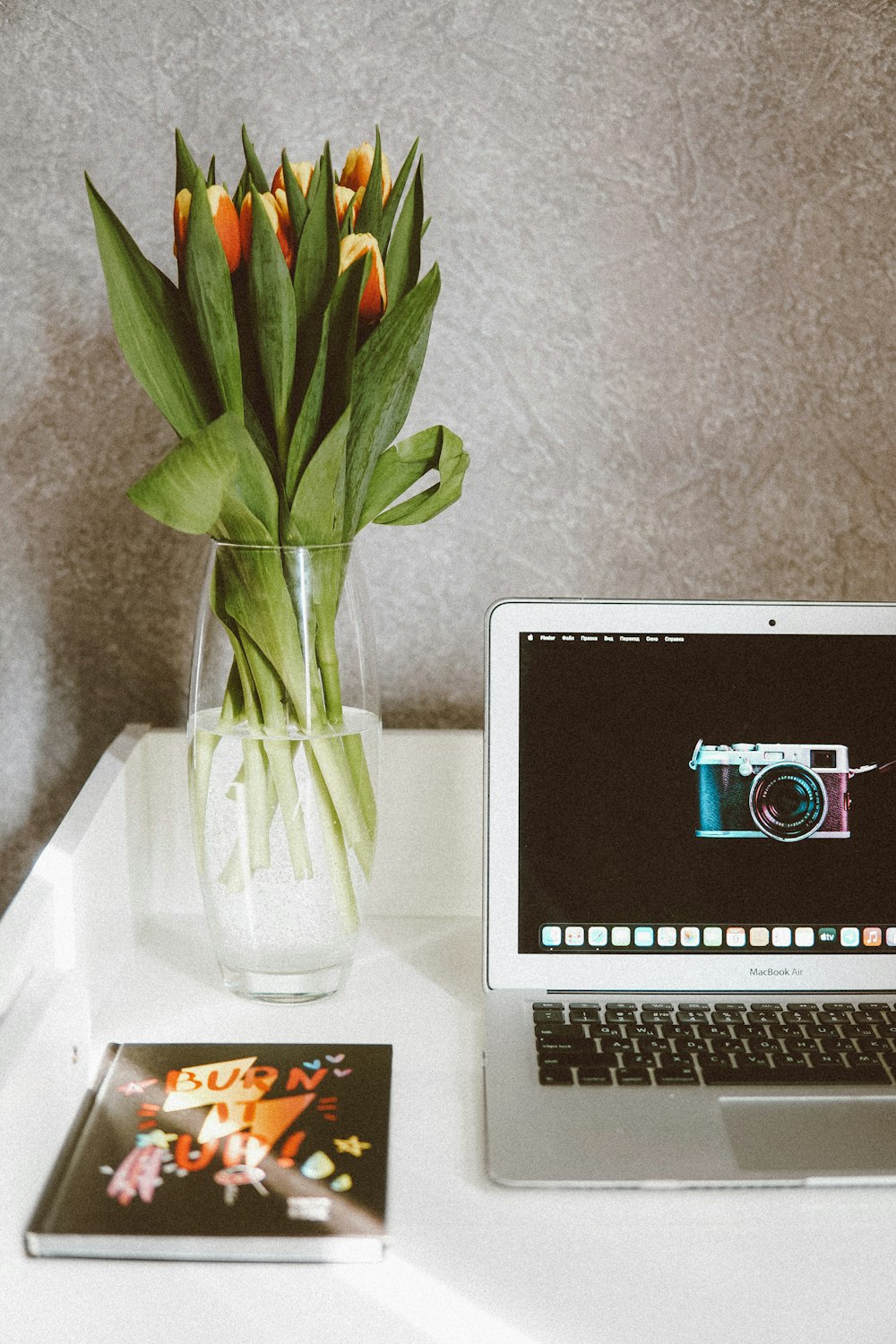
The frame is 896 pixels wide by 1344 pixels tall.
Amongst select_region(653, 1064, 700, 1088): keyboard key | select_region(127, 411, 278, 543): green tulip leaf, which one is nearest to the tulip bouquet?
select_region(127, 411, 278, 543): green tulip leaf

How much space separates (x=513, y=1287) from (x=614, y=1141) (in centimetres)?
11

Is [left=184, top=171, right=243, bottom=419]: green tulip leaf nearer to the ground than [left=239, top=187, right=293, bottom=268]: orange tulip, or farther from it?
nearer to the ground

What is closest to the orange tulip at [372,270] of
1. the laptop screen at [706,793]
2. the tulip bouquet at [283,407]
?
the tulip bouquet at [283,407]

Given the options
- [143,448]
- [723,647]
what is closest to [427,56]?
[143,448]

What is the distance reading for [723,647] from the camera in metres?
0.74

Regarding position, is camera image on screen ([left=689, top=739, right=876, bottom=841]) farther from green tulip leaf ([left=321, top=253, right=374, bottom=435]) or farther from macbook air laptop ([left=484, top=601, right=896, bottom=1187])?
green tulip leaf ([left=321, top=253, right=374, bottom=435])

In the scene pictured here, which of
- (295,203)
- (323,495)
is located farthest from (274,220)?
(323,495)

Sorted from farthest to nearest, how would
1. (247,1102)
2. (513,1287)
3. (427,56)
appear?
(427,56) < (247,1102) < (513,1287)

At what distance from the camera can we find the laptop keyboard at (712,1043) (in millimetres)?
620

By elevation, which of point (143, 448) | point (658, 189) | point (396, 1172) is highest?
point (658, 189)

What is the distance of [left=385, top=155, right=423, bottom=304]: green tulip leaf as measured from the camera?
2.23 feet

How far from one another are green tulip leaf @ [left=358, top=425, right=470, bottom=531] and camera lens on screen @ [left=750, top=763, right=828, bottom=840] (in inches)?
10.9

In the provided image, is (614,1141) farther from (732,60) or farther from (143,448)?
(732,60)

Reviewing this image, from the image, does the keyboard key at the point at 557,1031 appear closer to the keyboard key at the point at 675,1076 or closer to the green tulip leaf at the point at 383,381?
the keyboard key at the point at 675,1076
